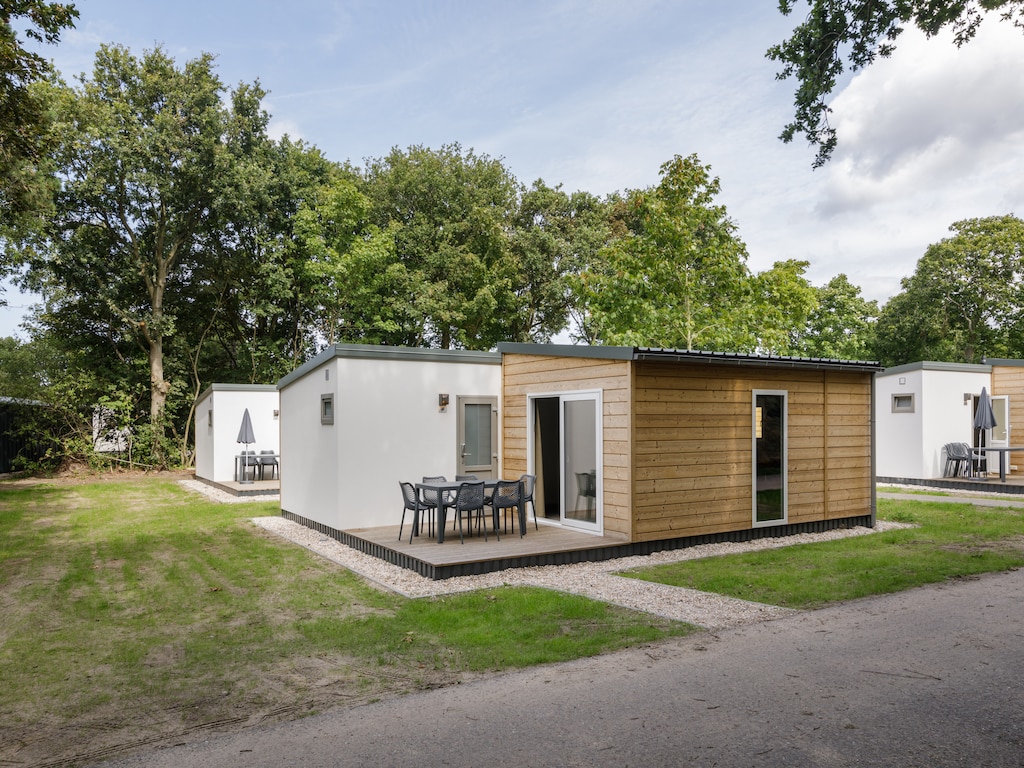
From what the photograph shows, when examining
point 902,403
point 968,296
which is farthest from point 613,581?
point 968,296

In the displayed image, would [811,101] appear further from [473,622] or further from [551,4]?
[551,4]

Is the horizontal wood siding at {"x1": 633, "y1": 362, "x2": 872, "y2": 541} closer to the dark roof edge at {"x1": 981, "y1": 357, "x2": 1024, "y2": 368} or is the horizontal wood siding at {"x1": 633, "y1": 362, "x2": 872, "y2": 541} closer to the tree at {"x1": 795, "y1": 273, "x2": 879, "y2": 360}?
the dark roof edge at {"x1": 981, "y1": 357, "x2": 1024, "y2": 368}

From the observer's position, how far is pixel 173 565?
786 centimetres

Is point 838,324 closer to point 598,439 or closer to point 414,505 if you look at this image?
point 598,439

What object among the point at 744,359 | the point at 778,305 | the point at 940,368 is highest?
the point at 778,305

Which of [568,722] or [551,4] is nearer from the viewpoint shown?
[568,722]

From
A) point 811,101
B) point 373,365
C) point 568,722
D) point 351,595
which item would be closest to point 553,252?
point 373,365

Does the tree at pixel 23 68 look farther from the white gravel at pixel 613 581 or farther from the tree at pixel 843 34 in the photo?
the tree at pixel 843 34

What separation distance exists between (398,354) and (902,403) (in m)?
12.4

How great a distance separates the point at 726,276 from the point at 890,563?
9465mm

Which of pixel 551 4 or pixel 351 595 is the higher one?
pixel 551 4

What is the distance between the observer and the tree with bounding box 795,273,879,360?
26703 mm

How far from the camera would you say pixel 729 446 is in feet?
28.8

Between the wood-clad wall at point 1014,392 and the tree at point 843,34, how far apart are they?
39.7 feet
